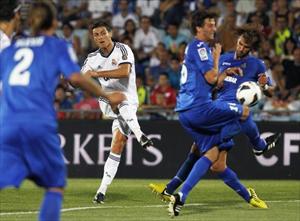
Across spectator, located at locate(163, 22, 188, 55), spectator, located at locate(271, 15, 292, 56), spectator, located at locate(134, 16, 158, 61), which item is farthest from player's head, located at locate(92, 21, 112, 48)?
spectator, located at locate(134, 16, 158, 61)

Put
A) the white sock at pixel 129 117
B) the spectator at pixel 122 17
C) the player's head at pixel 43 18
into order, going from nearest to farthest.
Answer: the player's head at pixel 43 18 → the white sock at pixel 129 117 → the spectator at pixel 122 17

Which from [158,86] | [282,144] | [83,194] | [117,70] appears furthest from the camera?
[158,86]

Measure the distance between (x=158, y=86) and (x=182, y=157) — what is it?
1949 mm

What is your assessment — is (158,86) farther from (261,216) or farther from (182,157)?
(261,216)

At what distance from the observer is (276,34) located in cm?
1936

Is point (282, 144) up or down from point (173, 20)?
down

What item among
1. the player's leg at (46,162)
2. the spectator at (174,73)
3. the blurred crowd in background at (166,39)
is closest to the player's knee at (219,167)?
the player's leg at (46,162)

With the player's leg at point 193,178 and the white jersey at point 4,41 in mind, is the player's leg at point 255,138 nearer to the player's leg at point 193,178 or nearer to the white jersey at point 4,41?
the player's leg at point 193,178

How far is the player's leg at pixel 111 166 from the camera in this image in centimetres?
1241

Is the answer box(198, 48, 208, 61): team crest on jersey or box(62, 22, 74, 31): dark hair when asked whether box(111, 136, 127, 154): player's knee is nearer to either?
box(198, 48, 208, 61): team crest on jersey

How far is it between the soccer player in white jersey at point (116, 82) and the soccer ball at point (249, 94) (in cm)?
159

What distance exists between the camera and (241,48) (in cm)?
1237

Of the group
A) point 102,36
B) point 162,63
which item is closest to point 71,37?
point 162,63

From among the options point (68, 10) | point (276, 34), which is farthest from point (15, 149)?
point (68, 10)
